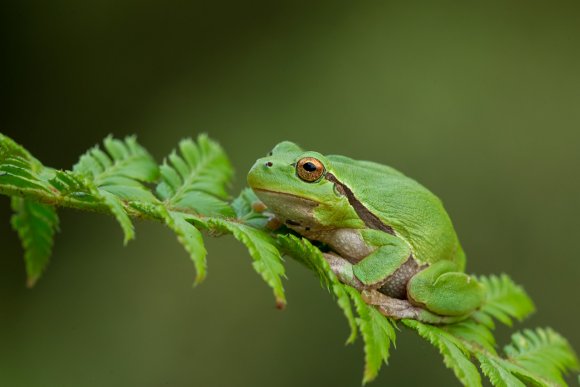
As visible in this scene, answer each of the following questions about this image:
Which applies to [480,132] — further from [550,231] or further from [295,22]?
[295,22]

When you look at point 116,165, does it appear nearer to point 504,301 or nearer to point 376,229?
point 376,229

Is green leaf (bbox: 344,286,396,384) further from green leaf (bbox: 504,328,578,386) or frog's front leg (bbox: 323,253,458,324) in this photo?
green leaf (bbox: 504,328,578,386)

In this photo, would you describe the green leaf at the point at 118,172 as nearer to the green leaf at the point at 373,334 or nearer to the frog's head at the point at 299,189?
the frog's head at the point at 299,189

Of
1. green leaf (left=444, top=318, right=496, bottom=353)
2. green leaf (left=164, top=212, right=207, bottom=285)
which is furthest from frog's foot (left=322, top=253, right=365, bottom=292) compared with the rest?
green leaf (left=164, top=212, right=207, bottom=285)

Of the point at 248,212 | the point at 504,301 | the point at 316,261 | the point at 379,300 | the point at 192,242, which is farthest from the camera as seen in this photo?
the point at 504,301

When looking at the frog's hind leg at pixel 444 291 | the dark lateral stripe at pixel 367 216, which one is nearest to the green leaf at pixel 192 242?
the dark lateral stripe at pixel 367 216

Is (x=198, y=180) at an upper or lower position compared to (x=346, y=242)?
upper

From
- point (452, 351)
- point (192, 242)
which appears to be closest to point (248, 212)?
point (192, 242)
